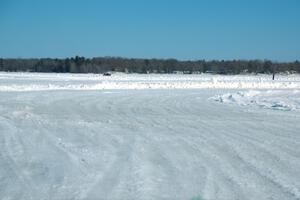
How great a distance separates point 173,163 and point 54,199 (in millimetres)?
2617

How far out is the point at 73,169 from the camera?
24.6 feet

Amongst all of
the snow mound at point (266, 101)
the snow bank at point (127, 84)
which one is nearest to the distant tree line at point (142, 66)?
the snow bank at point (127, 84)

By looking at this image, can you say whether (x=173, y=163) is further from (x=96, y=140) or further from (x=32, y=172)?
(x=96, y=140)

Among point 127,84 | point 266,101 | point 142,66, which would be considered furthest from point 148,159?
point 142,66

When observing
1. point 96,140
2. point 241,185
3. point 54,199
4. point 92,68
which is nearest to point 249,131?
point 96,140

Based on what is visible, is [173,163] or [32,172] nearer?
[32,172]

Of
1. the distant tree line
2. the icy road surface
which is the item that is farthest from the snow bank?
the distant tree line

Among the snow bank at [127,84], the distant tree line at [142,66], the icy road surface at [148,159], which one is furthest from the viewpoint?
the distant tree line at [142,66]

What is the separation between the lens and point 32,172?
7289 mm

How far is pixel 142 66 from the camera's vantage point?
522 feet

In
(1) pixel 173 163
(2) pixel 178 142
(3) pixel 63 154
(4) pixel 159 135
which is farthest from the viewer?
(4) pixel 159 135

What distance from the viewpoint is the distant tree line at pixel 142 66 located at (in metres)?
146

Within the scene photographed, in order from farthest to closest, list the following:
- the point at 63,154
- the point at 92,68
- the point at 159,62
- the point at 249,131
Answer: the point at 159,62 → the point at 92,68 → the point at 249,131 → the point at 63,154

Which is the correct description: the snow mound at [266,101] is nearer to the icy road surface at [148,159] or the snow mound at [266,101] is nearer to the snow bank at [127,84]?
the icy road surface at [148,159]
